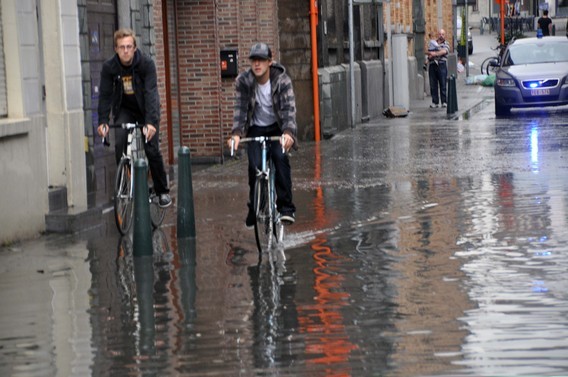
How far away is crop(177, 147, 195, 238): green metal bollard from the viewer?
40.5 ft

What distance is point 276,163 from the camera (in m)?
12.3

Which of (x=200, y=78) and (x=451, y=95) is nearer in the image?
(x=200, y=78)

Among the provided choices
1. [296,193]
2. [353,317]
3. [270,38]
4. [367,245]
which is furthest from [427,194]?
[270,38]

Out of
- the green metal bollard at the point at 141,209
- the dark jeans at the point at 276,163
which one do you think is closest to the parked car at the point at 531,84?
the dark jeans at the point at 276,163

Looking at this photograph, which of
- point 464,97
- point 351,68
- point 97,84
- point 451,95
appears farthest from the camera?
point 464,97

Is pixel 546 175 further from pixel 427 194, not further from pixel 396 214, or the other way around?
pixel 396 214

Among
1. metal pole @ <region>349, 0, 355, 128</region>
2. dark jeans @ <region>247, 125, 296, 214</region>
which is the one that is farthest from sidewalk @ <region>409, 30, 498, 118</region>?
dark jeans @ <region>247, 125, 296, 214</region>

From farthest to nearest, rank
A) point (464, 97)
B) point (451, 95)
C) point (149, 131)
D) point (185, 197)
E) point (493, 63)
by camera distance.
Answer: point (464, 97)
point (493, 63)
point (451, 95)
point (149, 131)
point (185, 197)

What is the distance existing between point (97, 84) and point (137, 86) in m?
3.50

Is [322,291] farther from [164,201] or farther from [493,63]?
[493,63]

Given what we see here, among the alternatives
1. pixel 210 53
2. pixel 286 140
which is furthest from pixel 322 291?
pixel 210 53

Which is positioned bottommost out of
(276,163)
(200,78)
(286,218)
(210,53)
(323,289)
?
(323,289)

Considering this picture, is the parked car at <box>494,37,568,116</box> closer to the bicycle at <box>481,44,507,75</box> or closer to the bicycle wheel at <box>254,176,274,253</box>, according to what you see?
the bicycle at <box>481,44,507,75</box>

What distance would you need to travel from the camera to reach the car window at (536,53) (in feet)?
102
